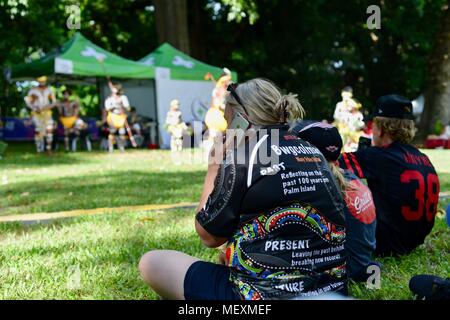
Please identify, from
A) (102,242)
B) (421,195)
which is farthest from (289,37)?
(421,195)

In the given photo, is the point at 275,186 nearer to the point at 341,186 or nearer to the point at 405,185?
the point at 341,186

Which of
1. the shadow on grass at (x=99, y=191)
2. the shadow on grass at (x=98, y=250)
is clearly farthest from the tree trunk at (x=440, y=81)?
the shadow on grass at (x=98, y=250)

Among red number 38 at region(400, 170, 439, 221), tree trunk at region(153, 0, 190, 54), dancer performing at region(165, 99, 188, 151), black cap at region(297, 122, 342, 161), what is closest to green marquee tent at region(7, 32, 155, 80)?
dancer performing at region(165, 99, 188, 151)

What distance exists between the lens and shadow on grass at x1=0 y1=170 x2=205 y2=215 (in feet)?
22.8

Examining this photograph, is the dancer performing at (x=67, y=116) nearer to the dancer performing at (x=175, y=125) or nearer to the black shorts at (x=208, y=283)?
the dancer performing at (x=175, y=125)

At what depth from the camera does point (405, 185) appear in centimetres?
409

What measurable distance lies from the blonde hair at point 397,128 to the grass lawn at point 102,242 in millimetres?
914

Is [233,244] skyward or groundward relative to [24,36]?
groundward

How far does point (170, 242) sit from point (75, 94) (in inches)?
1229

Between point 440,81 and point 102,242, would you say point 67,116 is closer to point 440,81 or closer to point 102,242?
point 102,242

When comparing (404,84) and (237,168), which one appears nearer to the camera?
(237,168)

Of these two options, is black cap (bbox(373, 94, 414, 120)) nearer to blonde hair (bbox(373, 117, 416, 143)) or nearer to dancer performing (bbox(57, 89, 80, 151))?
blonde hair (bbox(373, 117, 416, 143))
